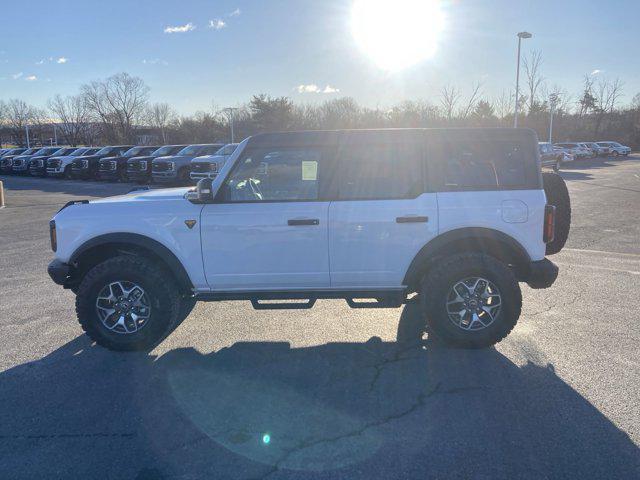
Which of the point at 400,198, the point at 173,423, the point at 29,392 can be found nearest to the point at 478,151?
the point at 400,198

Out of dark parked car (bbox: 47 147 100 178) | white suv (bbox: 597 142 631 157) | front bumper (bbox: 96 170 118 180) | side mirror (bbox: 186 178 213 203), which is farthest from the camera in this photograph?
white suv (bbox: 597 142 631 157)

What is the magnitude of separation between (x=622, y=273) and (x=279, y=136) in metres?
5.35

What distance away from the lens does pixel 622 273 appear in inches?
270

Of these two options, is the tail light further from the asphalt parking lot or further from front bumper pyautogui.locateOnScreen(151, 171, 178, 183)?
front bumper pyautogui.locateOnScreen(151, 171, 178, 183)

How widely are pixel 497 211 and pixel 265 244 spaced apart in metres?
2.06

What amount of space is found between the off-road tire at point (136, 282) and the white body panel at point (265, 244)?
434 millimetres

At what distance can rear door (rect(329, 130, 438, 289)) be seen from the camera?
4289mm

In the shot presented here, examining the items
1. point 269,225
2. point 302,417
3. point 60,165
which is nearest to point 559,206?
point 269,225

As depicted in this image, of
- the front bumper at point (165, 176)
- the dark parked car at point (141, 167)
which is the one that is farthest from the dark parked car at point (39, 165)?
the front bumper at point (165, 176)

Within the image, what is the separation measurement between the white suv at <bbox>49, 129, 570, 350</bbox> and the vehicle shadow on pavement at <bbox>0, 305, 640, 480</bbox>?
18.6 inches

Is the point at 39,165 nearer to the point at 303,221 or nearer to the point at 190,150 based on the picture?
the point at 190,150

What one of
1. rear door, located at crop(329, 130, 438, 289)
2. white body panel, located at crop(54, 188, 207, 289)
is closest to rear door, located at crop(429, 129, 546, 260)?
rear door, located at crop(329, 130, 438, 289)

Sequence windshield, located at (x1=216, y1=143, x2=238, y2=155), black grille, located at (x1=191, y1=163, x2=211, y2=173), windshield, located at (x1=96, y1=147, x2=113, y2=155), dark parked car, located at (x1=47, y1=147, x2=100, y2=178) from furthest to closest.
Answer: dark parked car, located at (x1=47, y1=147, x2=100, y2=178) < windshield, located at (x1=96, y1=147, x2=113, y2=155) < windshield, located at (x1=216, y1=143, x2=238, y2=155) < black grille, located at (x1=191, y1=163, x2=211, y2=173)

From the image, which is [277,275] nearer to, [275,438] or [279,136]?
[279,136]
